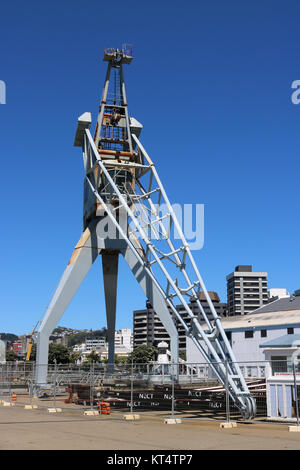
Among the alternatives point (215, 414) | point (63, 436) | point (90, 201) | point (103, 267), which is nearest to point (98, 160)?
point (90, 201)

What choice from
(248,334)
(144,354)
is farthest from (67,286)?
(144,354)

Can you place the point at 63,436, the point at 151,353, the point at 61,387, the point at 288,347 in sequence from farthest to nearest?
the point at 151,353
the point at 61,387
the point at 288,347
the point at 63,436

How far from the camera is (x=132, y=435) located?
1400cm

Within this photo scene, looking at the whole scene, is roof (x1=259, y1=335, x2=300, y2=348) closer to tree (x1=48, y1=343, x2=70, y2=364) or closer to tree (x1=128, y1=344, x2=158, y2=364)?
tree (x1=128, y1=344, x2=158, y2=364)

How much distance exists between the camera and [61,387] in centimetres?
3678

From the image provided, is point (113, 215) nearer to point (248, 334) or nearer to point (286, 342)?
point (286, 342)

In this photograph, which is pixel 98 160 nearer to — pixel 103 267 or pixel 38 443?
pixel 103 267

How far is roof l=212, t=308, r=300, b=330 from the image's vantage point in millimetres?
59553

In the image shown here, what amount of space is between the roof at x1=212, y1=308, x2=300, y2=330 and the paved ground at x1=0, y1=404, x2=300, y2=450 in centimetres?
4349

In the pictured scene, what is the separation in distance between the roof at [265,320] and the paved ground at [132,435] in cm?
4349

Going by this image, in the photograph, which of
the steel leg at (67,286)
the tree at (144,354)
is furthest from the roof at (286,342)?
the tree at (144,354)

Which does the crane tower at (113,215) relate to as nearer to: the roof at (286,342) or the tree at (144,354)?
the roof at (286,342)

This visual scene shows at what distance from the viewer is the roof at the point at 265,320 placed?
59.6 meters
